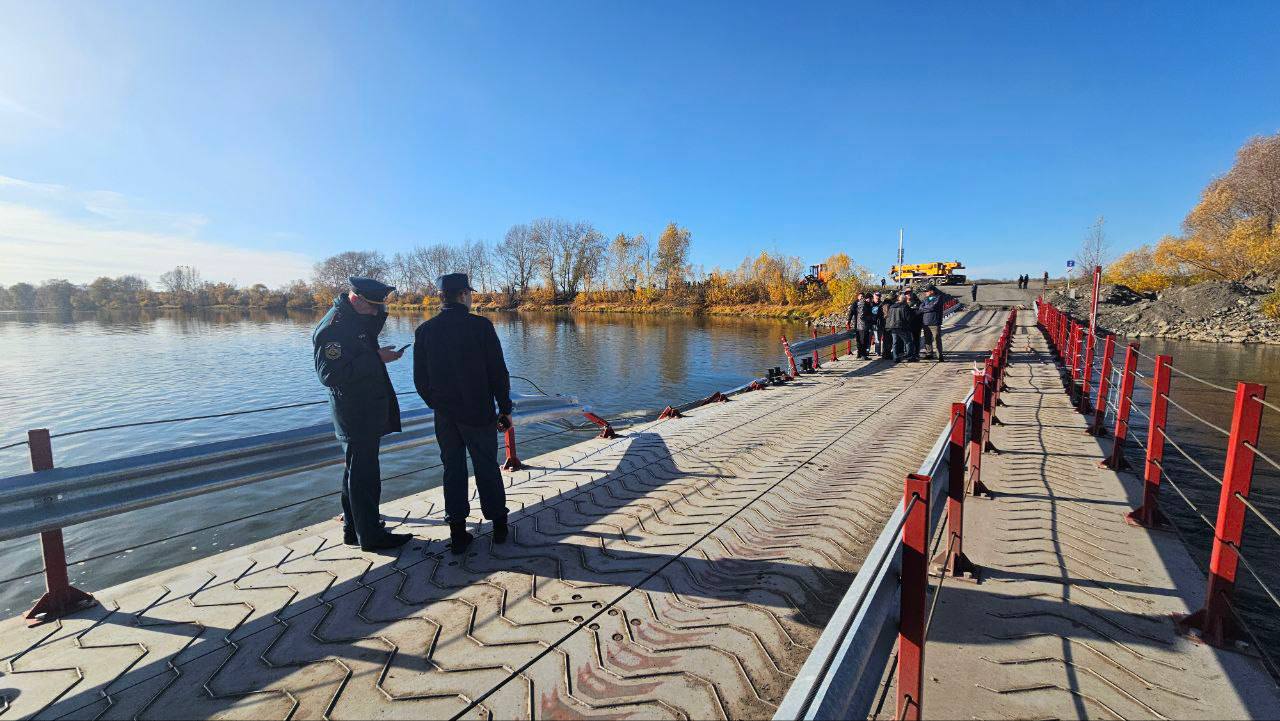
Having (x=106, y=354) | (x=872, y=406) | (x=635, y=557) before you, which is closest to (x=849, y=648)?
(x=635, y=557)

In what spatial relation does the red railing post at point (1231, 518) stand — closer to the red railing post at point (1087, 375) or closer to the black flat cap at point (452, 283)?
the black flat cap at point (452, 283)

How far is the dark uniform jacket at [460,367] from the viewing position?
3539 mm

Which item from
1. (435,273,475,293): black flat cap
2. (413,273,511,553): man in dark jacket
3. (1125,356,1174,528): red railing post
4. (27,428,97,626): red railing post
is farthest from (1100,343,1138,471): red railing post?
(27,428,97,626): red railing post

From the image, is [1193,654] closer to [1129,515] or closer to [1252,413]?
[1252,413]

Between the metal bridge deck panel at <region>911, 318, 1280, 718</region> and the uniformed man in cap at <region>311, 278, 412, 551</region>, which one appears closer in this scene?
the metal bridge deck panel at <region>911, 318, 1280, 718</region>

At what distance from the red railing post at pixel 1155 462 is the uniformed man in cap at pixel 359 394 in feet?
17.7

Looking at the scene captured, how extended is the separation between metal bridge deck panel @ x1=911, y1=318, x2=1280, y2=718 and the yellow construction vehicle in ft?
170

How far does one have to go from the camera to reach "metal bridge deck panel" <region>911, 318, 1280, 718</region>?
7.28 feet

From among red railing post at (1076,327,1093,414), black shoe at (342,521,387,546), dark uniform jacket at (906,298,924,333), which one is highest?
dark uniform jacket at (906,298,924,333)

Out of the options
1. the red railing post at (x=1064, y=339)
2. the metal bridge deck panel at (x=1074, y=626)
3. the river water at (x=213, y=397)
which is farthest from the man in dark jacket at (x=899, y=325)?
the metal bridge deck panel at (x=1074, y=626)

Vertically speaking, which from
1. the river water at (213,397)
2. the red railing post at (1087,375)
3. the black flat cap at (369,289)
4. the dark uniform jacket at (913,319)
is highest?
the black flat cap at (369,289)

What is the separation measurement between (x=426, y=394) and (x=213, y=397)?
617 inches

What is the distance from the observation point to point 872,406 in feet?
29.3

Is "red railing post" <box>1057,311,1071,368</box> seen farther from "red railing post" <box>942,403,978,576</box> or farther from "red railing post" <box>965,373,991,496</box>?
"red railing post" <box>942,403,978,576</box>
